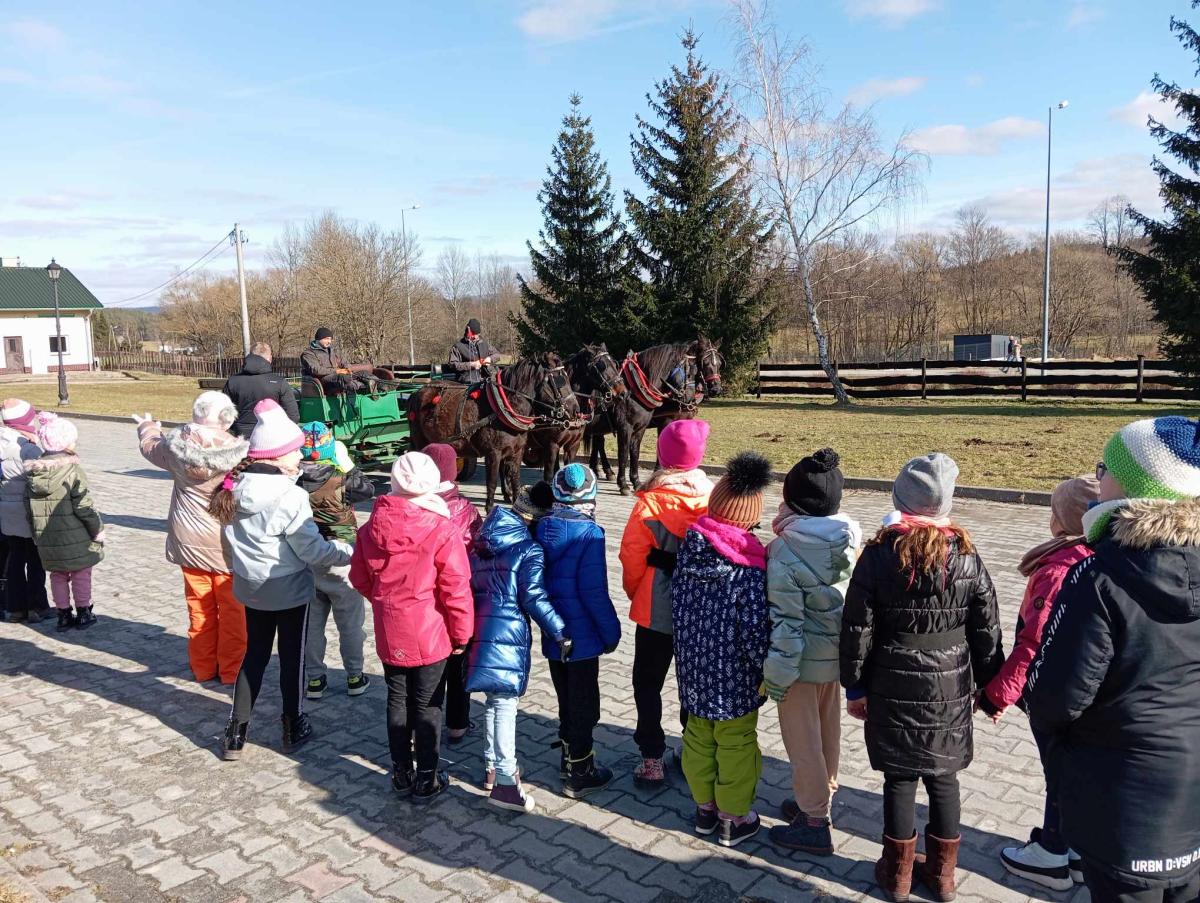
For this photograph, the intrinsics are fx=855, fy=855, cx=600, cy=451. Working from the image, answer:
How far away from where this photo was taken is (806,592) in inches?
133

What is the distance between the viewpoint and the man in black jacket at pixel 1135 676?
7.22 ft

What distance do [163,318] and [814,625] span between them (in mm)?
69553

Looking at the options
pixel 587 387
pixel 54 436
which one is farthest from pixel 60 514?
pixel 587 387

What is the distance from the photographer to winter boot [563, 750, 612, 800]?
397 centimetres

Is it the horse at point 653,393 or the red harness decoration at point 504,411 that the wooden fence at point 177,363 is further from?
the red harness decoration at point 504,411

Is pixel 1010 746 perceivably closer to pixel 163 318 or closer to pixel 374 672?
pixel 374 672

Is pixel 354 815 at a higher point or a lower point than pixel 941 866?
lower

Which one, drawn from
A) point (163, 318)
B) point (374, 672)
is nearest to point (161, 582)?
point (374, 672)

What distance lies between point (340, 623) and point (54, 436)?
2.82 metres

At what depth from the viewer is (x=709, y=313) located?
24.5 m

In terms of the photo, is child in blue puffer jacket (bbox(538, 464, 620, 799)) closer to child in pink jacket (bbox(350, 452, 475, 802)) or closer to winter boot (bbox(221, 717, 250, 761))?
child in pink jacket (bbox(350, 452, 475, 802))

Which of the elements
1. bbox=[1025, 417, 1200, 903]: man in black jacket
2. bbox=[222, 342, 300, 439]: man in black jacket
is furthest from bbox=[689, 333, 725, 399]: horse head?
bbox=[1025, 417, 1200, 903]: man in black jacket

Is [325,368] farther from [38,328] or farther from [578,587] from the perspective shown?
[38,328]

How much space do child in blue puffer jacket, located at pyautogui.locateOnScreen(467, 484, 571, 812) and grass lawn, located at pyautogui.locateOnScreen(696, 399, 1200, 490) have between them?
8681 millimetres
